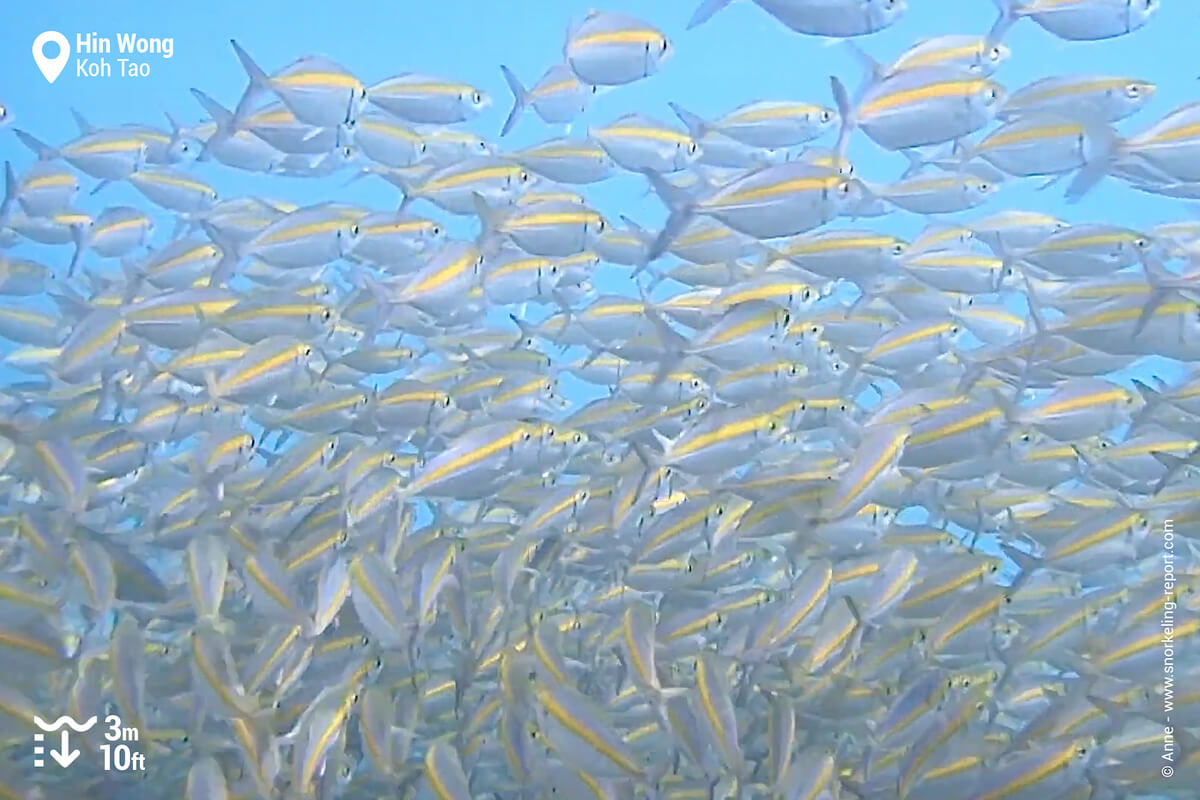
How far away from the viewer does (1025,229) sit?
582 centimetres

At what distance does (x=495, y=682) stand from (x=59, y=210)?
407cm

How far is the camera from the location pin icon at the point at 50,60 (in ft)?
24.8

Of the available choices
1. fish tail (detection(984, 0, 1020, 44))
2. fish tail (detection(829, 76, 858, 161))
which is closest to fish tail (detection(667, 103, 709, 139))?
fish tail (detection(829, 76, 858, 161))

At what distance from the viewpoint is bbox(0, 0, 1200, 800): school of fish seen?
379 centimetres

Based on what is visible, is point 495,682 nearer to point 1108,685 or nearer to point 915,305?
point 1108,685

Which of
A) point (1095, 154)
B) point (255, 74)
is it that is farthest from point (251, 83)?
point (1095, 154)

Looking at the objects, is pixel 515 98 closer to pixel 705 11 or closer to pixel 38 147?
pixel 705 11

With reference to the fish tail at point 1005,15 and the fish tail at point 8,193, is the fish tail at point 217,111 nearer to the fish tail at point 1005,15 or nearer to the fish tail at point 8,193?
the fish tail at point 8,193

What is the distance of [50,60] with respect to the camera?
762 centimetres

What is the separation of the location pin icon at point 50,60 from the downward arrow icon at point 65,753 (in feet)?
17.1

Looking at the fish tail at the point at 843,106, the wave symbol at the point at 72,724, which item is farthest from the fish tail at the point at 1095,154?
the wave symbol at the point at 72,724

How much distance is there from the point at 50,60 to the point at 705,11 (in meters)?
5.44

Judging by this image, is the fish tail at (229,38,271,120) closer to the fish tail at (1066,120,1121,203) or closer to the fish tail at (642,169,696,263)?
the fish tail at (642,169,696,263)

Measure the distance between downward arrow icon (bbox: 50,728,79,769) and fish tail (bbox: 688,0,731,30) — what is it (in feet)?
11.8
